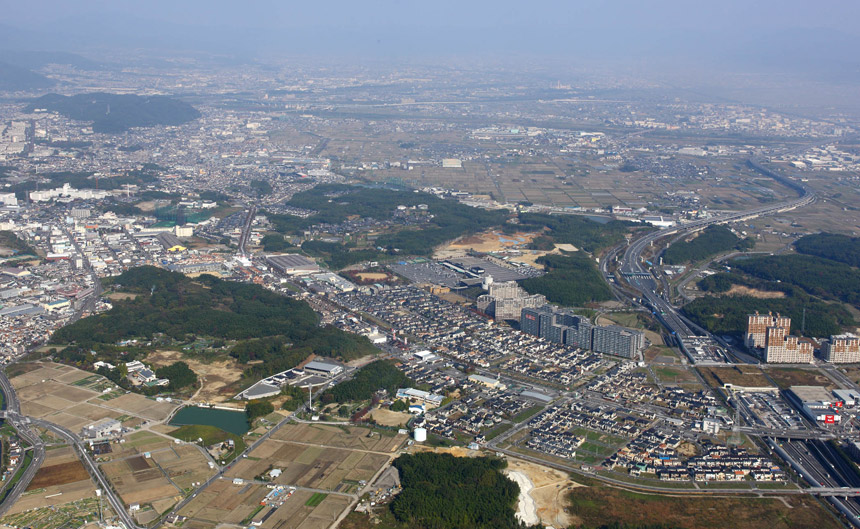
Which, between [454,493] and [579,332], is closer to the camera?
[454,493]

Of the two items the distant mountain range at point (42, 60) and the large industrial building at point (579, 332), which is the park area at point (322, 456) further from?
the distant mountain range at point (42, 60)

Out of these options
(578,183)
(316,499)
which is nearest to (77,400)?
(316,499)

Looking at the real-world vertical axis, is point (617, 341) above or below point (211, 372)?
above

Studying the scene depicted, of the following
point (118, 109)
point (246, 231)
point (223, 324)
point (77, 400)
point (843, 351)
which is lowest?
point (246, 231)

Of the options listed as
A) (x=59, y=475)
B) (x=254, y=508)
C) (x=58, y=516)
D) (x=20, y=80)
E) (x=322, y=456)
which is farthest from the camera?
(x=20, y=80)

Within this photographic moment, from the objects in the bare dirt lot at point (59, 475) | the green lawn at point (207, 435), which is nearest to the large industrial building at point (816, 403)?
the green lawn at point (207, 435)

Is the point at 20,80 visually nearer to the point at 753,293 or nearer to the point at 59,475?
the point at 753,293

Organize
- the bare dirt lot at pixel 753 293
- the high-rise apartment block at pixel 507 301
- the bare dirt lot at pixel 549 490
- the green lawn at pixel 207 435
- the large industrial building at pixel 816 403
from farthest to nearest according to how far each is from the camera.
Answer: the bare dirt lot at pixel 753 293 < the high-rise apartment block at pixel 507 301 < the large industrial building at pixel 816 403 < the green lawn at pixel 207 435 < the bare dirt lot at pixel 549 490
